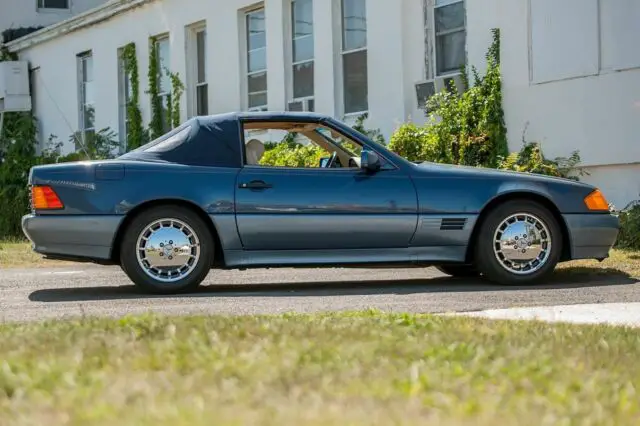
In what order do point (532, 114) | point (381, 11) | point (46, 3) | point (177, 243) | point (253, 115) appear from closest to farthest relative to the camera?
point (177, 243), point (253, 115), point (532, 114), point (381, 11), point (46, 3)

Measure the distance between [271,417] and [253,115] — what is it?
7086mm

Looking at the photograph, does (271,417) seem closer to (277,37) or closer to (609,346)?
(609,346)

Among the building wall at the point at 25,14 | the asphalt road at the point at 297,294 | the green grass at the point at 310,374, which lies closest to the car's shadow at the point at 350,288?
the asphalt road at the point at 297,294

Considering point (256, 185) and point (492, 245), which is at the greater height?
point (256, 185)

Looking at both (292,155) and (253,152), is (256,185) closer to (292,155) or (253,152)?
(253,152)

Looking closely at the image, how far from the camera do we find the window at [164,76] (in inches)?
931

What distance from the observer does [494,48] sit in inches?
600

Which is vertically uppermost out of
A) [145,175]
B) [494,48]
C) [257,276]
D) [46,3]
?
[46,3]

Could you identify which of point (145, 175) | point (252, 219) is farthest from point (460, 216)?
point (145, 175)

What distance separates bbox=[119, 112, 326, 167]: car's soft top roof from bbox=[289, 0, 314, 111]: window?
8763mm

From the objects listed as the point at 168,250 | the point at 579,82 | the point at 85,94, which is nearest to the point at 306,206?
the point at 168,250

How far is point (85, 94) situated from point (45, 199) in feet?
59.1

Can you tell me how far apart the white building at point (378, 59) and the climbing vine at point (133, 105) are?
0.47ft

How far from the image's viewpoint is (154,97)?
78.0 feet
